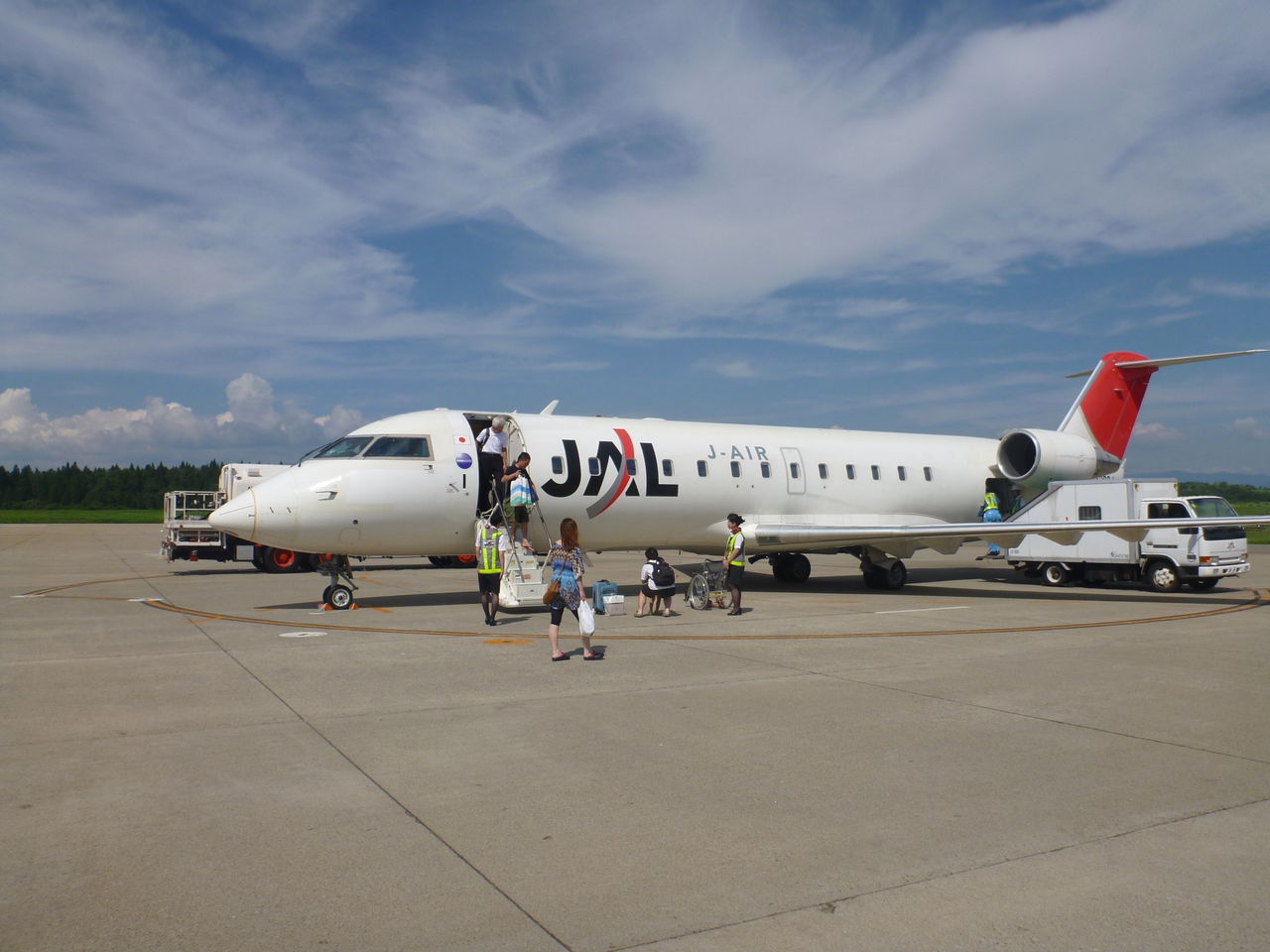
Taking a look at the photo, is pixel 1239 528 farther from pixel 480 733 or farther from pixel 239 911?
pixel 239 911

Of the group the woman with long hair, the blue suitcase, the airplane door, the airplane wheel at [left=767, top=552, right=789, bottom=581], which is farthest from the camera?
the airplane wheel at [left=767, top=552, right=789, bottom=581]

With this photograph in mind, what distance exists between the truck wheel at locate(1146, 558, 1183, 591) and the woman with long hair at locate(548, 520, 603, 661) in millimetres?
14709

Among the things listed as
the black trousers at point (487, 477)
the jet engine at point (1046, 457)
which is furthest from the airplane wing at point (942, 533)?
the black trousers at point (487, 477)

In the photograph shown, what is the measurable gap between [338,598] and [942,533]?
11833 mm

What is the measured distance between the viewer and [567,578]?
10781mm

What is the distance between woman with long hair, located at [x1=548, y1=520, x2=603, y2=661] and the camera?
1073 centimetres

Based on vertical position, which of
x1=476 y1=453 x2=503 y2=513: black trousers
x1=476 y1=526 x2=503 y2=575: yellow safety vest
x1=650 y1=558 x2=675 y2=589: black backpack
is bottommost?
x1=650 y1=558 x2=675 y2=589: black backpack

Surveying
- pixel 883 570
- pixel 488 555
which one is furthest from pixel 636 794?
pixel 883 570

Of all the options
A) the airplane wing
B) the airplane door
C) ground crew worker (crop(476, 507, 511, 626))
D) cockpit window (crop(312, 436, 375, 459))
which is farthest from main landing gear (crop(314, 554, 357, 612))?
the airplane door

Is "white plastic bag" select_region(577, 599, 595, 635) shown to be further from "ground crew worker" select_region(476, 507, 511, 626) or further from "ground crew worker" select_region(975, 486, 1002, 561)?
"ground crew worker" select_region(975, 486, 1002, 561)

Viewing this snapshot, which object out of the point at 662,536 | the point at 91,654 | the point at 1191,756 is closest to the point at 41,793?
the point at 91,654

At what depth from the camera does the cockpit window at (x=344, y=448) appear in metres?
15.9

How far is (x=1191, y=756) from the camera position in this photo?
680 cm

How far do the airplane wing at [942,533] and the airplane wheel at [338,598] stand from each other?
8.47 metres
